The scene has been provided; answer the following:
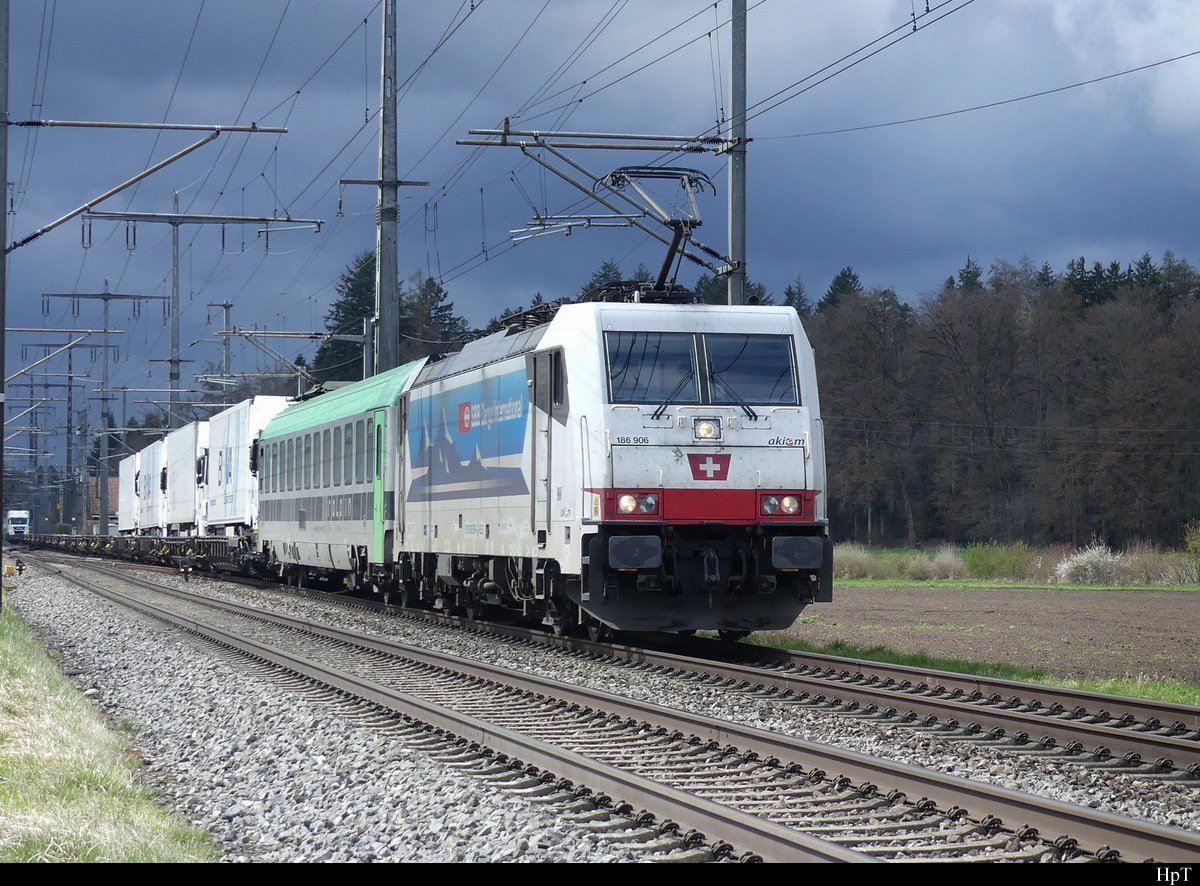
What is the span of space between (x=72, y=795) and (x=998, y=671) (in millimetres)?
8975

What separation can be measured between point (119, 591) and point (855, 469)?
49871mm

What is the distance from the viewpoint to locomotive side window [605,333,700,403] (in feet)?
43.7

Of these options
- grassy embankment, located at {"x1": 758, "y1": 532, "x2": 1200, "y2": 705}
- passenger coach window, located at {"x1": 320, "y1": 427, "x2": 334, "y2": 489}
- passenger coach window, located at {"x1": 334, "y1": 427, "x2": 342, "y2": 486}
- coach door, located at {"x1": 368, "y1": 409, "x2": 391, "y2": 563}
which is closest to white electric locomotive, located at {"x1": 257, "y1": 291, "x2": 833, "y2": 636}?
coach door, located at {"x1": 368, "y1": 409, "x2": 391, "y2": 563}

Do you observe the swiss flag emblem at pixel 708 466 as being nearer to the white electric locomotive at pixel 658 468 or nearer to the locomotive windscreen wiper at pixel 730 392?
the white electric locomotive at pixel 658 468

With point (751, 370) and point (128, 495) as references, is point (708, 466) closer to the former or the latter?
point (751, 370)

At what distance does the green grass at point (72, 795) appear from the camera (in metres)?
5.65

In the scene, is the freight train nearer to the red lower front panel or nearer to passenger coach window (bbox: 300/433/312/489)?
the red lower front panel

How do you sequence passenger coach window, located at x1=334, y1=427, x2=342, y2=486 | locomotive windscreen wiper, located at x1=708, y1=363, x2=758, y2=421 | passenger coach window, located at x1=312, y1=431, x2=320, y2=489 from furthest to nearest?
passenger coach window, located at x1=312, y1=431, x2=320, y2=489 → passenger coach window, located at x1=334, y1=427, x2=342, y2=486 → locomotive windscreen wiper, located at x1=708, y1=363, x2=758, y2=421

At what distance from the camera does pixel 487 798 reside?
715 centimetres

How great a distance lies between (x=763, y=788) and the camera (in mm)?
7289

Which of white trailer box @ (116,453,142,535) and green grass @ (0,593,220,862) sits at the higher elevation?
white trailer box @ (116,453,142,535)

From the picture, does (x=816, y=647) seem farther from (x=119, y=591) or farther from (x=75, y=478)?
(x=75, y=478)

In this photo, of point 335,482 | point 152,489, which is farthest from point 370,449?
point 152,489

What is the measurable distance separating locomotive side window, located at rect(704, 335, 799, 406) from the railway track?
385 cm
